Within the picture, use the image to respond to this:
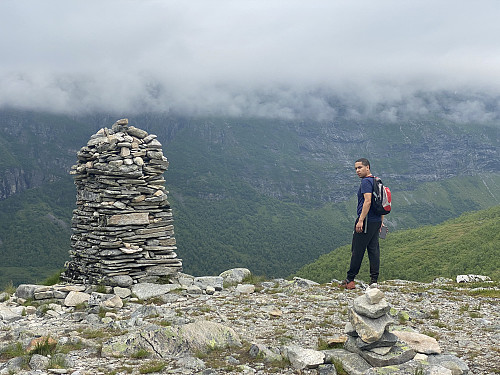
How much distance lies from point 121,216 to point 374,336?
12744mm

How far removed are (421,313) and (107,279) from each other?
37.6 ft

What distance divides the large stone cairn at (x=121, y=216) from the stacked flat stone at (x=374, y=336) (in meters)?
10.8

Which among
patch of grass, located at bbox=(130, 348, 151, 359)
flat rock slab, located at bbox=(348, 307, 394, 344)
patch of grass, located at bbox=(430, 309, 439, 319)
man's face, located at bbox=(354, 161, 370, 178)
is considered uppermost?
man's face, located at bbox=(354, 161, 370, 178)

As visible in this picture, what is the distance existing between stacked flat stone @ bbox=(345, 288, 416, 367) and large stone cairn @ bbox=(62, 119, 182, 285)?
35.5 feet

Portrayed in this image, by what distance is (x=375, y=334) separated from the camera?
7.48 meters

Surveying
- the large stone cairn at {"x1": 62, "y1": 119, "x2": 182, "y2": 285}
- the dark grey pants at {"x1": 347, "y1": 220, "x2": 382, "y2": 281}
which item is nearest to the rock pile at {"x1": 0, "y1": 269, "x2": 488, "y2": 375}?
the dark grey pants at {"x1": 347, "y1": 220, "x2": 382, "y2": 281}

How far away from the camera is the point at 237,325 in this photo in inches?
422

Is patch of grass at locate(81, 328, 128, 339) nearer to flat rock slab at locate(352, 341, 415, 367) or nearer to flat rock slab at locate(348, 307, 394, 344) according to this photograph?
flat rock slab at locate(348, 307, 394, 344)

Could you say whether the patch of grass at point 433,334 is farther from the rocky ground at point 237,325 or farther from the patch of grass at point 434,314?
the patch of grass at point 434,314

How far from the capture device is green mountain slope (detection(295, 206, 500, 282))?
50.5 meters

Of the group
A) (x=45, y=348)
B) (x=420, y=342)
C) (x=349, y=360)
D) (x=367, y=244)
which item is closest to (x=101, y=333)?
(x=45, y=348)

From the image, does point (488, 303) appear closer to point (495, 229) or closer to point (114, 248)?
point (114, 248)

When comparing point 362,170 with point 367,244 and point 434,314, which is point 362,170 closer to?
point 367,244

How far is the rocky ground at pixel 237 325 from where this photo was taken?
7.73 metres
